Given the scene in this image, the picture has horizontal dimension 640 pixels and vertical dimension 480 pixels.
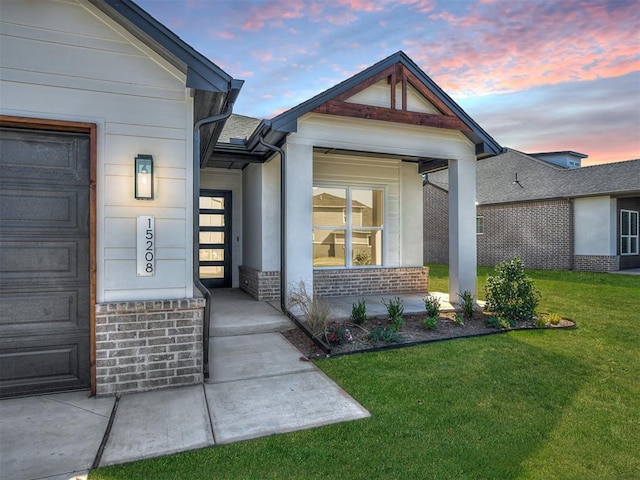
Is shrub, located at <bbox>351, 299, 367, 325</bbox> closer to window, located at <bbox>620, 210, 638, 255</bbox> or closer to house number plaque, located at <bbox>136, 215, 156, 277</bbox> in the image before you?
house number plaque, located at <bbox>136, 215, 156, 277</bbox>

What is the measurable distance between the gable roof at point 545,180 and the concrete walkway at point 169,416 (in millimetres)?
16890

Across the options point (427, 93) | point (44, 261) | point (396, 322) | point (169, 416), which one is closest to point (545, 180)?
point (427, 93)

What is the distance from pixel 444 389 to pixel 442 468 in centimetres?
145

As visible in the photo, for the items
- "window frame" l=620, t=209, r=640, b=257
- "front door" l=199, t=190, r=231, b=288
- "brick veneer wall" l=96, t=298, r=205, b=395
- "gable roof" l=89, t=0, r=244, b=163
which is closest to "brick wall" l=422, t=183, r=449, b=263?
"window frame" l=620, t=209, r=640, b=257

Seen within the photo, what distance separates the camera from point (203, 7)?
6.48 meters

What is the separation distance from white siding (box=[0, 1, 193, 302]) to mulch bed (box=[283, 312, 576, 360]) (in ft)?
7.02

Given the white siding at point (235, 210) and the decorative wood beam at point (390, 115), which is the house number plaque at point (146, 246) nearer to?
the decorative wood beam at point (390, 115)

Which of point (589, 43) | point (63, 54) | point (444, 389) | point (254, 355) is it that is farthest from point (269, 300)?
point (589, 43)

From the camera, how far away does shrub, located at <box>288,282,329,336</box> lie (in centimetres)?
572

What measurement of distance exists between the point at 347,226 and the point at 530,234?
12.9m

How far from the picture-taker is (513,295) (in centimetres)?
704

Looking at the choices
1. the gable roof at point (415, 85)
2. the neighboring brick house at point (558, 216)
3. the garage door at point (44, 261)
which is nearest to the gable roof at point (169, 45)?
the garage door at point (44, 261)

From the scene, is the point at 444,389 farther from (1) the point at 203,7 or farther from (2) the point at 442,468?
(1) the point at 203,7

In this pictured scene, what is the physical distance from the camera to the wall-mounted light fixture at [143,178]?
387 centimetres
